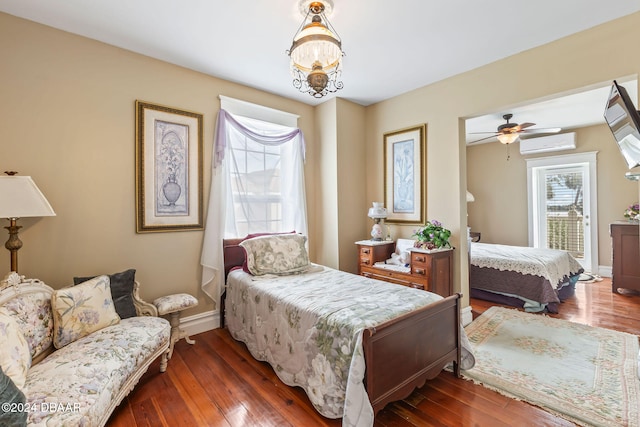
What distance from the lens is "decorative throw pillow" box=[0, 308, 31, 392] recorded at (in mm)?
1429

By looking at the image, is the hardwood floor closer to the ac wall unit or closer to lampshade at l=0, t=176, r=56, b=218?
lampshade at l=0, t=176, r=56, b=218

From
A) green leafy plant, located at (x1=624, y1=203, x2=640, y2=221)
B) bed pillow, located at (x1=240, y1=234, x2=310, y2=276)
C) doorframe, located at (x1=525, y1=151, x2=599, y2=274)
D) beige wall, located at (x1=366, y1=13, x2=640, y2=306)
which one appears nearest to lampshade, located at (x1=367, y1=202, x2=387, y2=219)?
beige wall, located at (x1=366, y1=13, x2=640, y2=306)

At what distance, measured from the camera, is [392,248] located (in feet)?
12.8

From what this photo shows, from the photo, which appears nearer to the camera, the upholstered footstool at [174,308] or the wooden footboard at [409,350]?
the wooden footboard at [409,350]

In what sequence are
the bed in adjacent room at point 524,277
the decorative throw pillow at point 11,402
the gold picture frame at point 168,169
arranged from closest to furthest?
the decorative throw pillow at point 11,402
the gold picture frame at point 168,169
the bed in adjacent room at point 524,277

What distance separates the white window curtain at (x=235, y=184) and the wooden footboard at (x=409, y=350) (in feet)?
6.87

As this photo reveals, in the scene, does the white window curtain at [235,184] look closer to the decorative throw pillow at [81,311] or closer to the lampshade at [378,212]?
the lampshade at [378,212]

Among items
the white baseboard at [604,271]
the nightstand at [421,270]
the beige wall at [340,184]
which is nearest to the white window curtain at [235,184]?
the beige wall at [340,184]

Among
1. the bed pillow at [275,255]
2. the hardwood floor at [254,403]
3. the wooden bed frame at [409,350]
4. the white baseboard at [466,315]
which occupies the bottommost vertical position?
the hardwood floor at [254,403]

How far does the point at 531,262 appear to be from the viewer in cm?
371

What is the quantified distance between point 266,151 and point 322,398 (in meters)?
2.80

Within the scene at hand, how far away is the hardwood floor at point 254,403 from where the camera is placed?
5.99 ft

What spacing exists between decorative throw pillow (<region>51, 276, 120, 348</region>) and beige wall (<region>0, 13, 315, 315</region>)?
0.50 m

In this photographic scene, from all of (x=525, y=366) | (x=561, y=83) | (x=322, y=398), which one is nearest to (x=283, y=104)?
(x=561, y=83)
